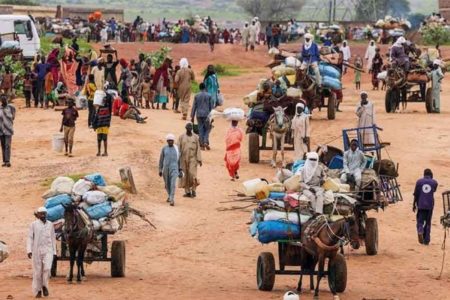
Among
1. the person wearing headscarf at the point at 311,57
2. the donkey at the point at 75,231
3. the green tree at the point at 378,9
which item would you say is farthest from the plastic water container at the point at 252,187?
the green tree at the point at 378,9

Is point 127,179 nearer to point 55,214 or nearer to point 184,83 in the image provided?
point 55,214

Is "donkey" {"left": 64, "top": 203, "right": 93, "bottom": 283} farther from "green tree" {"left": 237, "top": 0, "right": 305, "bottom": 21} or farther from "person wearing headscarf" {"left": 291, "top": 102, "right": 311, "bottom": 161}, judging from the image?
"green tree" {"left": 237, "top": 0, "right": 305, "bottom": 21}

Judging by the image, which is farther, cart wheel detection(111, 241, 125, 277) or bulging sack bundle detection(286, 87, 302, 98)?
bulging sack bundle detection(286, 87, 302, 98)

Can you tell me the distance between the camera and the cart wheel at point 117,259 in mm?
20016

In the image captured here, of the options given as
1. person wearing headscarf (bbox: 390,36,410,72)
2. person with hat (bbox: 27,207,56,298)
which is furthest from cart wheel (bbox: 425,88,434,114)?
person with hat (bbox: 27,207,56,298)

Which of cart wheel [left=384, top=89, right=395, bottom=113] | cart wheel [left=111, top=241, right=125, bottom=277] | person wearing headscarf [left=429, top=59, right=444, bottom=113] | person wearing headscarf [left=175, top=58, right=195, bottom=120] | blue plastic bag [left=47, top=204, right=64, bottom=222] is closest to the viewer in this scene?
blue plastic bag [left=47, top=204, right=64, bottom=222]

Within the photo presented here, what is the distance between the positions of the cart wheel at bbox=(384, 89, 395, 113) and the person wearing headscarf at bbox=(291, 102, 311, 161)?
10775 mm

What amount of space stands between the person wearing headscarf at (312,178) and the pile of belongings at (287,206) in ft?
0.18

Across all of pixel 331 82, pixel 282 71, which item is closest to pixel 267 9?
pixel 331 82

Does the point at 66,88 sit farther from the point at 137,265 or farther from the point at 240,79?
the point at 137,265

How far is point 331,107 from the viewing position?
1501 inches

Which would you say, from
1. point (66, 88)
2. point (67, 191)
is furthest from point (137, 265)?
point (66, 88)

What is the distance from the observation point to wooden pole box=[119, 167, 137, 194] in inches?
1016

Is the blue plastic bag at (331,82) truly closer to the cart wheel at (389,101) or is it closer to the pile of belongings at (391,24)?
the cart wheel at (389,101)
